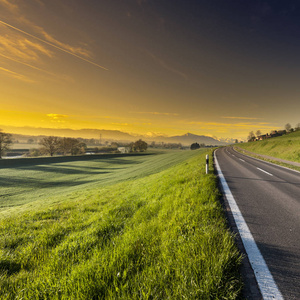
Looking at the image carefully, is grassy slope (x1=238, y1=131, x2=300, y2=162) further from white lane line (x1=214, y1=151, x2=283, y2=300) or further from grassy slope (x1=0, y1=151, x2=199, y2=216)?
white lane line (x1=214, y1=151, x2=283, y2=300)

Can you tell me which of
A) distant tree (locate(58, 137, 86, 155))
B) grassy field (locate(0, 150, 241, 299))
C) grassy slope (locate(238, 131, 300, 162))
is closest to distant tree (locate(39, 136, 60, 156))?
distant tree (locate(58, 137, 86, 155))

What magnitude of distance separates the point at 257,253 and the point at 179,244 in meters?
1.38

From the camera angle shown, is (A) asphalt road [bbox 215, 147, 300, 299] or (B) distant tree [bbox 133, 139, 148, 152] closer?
(A) asphalt road [bbox 215, 147, 300, 299]

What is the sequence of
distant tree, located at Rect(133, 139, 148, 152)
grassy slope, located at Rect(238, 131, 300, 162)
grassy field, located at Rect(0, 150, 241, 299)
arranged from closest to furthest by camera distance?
grassy field, located at Rect(0, 150, 241, 299) → grassy slope, located at Rect(238, 131, 300, 162) → distant tree, located at Rect(133, 139, 148, 152)

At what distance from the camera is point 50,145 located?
220ft

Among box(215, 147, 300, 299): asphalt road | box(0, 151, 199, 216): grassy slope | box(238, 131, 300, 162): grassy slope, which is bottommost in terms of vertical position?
box(0, 151, 199, 216): grassy slope

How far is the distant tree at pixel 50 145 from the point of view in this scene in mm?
66438

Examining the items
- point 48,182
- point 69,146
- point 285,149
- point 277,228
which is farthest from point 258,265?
point 69,146

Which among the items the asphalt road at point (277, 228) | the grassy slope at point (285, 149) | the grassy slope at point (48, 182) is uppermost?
the grassy slope at point (285, 149)

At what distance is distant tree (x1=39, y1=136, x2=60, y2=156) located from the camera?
66438mm

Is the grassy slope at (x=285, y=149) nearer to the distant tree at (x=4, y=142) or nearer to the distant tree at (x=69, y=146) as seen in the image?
the distant tree at (x=69, y=146)

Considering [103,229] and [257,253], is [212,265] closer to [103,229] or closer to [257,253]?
[257,253]

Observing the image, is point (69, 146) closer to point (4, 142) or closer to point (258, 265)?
point (4, 142)

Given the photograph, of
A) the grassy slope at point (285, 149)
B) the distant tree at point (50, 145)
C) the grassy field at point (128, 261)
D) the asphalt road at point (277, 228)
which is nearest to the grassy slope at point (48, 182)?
the grassy field at point (128, 261)
